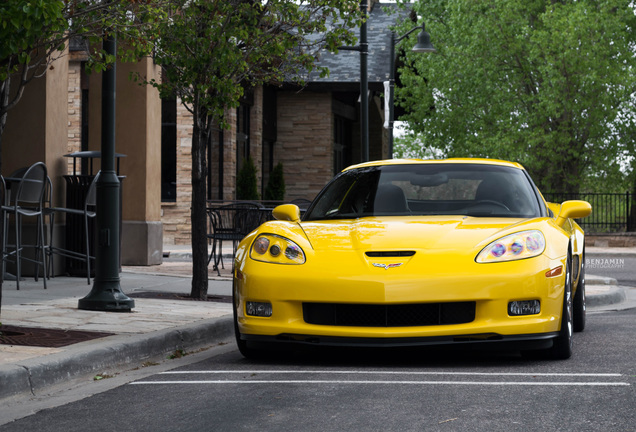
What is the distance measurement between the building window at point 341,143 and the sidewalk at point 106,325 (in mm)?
23274

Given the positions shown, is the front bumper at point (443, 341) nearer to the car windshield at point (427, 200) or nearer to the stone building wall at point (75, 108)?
the car windshield at point (427, 200)

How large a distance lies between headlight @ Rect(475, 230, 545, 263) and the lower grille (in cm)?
34

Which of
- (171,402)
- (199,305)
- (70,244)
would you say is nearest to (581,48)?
(70,244)

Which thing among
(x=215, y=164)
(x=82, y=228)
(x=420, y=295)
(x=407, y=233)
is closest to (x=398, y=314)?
(x=420, y=295)

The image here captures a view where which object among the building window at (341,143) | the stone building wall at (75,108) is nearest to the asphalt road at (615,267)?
the stone building wall at (75,108)

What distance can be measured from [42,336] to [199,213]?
4008mm

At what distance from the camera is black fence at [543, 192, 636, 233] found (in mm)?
31362

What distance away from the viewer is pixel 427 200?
8.20 meters

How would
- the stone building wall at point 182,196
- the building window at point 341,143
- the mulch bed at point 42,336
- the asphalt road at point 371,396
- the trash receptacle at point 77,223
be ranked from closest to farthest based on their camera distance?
the asphalt road at point 371,396, the mulch bed at point 42,336, the trash receptacle at point 77,223, the stone building wall at point 182,196, the building window at point 341,143

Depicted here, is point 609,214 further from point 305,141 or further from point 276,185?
point 276,185

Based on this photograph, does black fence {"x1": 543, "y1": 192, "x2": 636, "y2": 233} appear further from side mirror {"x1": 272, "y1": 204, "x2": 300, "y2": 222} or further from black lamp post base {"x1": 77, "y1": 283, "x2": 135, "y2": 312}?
side mirror {"x1": 272, "y1": 204, "x2": 300, "y2": 222}

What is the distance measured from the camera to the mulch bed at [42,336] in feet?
23.7

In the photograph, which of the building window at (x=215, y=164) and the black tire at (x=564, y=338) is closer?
the black tire at (x=564, y=338)

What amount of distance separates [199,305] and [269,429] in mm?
5811
